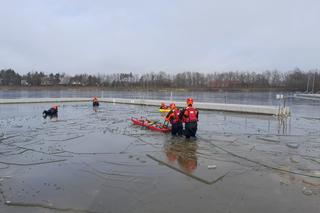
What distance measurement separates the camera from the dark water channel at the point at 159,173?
16.5 ft

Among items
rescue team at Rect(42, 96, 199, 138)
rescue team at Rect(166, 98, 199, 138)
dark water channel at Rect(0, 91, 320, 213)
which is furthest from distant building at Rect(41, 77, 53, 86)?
rescue team at Rect(166, 98, 199, 138)

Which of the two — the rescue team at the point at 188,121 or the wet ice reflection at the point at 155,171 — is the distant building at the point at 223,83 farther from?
the wet ice reflection at the point at 155,171

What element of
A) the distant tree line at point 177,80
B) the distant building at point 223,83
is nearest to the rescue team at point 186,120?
the distant tree line at point 177,80

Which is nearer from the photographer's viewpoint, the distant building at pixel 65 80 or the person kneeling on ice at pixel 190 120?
the person kneeling on ice at pixel 190 120

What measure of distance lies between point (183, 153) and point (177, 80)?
98109 millimetres

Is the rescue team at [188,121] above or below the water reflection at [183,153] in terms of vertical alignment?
above

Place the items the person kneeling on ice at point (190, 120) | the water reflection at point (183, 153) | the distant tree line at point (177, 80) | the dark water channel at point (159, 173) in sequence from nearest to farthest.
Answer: the dark water channel at point (159, 173) → the water reflection at point (183, 153) → the person kneeling on ice at point (190, 120) → the distant tree line at point (177, 80)

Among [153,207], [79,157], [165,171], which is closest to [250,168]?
[165,171]

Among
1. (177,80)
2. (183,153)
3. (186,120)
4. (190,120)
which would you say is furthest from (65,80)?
(183,153)

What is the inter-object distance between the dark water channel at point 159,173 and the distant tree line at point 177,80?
77294mm

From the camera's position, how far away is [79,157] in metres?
8.20

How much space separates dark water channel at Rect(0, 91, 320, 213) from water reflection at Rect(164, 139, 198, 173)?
29 millimetres

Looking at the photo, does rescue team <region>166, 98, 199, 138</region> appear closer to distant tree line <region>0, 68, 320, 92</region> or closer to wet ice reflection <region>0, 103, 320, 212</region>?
wet ice reflection <region>0, 103, 320, 212</region>

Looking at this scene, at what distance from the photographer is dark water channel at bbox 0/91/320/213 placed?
5043mm
